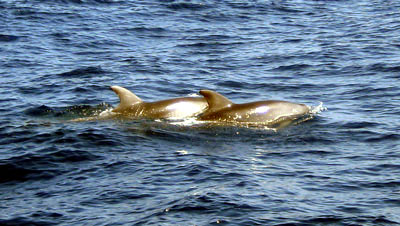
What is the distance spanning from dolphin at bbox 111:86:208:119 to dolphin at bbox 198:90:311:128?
40cm

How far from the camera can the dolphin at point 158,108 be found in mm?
15266

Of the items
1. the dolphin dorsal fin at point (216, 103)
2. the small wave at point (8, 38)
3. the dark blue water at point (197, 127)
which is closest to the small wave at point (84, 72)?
the dark blue water at point (197, 127)

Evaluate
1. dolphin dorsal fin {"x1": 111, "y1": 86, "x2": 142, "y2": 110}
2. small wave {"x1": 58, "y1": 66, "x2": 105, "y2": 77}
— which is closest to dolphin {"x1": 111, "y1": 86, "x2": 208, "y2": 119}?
dolphin dorsal fin {"x1": 111, "y1": 86, "x2": 142, "y2": 110}

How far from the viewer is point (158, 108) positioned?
608 inches

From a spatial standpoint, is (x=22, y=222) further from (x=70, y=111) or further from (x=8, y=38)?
(x=8, y=38)

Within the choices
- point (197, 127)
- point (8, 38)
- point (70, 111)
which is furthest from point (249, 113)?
point (8, 38)

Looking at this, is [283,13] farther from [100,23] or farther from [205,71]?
[205,71]

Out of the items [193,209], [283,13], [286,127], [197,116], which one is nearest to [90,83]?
[197,116]

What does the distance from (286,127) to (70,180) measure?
5.19m

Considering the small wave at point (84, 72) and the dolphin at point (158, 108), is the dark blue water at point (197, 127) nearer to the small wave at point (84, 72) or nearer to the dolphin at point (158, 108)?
the small wave at point (84, 72)

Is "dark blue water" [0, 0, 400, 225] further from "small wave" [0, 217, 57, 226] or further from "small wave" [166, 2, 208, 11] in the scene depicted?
"small wave" [166, 2, 208, 11]

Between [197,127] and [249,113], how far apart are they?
4.18ft

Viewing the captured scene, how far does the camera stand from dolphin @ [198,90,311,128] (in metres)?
14.7

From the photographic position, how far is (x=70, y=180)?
11.1m
